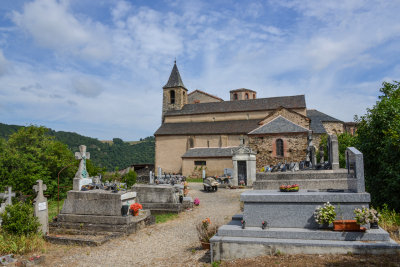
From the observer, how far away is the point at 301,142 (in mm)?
26016

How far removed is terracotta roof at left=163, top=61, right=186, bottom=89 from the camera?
41438 millimetres

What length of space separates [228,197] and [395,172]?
9.69 metres

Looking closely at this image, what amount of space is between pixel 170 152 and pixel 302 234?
31.0m

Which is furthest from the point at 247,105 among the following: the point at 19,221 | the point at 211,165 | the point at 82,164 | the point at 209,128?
the point at 19,221

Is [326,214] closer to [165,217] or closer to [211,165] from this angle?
[165,217]

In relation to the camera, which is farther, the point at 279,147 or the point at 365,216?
the point at 279,147

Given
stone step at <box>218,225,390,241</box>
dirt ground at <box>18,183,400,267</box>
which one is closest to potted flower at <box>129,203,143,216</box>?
dirt ground at <box>18,183,400,267</box>

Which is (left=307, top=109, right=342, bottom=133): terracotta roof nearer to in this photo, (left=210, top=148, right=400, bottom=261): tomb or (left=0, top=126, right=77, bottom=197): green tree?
(left=0, top=126, right=77, bottom=197): green tree

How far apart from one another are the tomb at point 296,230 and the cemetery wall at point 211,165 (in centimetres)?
2349

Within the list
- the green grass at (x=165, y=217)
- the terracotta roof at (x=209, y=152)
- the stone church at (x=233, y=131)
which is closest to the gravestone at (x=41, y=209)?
the green grass at (x=165, y=217)

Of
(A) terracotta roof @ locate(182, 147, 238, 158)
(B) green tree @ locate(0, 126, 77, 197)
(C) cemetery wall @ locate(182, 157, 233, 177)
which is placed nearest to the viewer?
(B) green tree @ locate(0, 126, 77, 197)

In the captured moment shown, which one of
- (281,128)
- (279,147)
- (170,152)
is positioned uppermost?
(281,128)

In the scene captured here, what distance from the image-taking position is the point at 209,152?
31969 mm

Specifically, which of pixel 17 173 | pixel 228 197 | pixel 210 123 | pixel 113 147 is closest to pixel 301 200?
pixel 228 197
